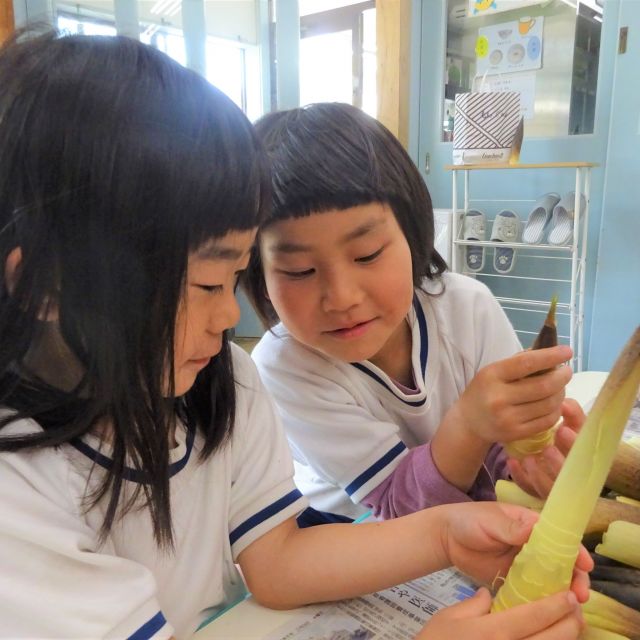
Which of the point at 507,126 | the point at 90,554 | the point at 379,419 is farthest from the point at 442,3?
the point at 90,554

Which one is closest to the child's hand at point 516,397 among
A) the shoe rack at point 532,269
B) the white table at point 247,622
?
the white table at point 247,622

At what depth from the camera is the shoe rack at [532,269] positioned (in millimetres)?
1949

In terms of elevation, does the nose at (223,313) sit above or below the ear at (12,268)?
below

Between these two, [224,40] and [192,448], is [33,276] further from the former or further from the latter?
[224,40]

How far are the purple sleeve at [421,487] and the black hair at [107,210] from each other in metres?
0.32

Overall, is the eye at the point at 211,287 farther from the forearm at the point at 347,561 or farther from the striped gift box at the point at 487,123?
the striped gift box at the point at 487,123

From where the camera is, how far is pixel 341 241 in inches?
22.9

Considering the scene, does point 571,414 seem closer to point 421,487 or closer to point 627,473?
point 627,473

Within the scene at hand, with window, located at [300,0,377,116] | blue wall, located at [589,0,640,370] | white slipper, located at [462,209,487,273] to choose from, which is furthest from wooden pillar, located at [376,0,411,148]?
window, located at [300,0,377,116]

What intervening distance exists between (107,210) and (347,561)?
1.14ft

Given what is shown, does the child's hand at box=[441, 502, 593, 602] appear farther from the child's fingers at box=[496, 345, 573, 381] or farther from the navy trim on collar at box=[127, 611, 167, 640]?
the navy trim on collar at box=[127, 611, 167, 640]

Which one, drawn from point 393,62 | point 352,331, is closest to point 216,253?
point 352,331

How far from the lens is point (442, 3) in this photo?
2275 millimetres

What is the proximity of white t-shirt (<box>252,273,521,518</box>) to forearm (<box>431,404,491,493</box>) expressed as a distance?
0.25 feet
